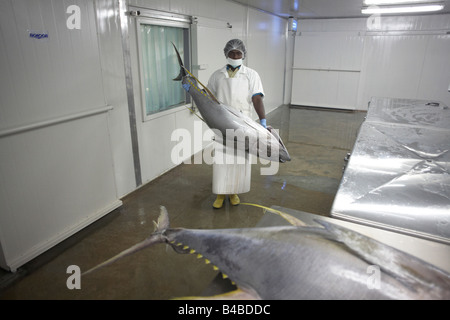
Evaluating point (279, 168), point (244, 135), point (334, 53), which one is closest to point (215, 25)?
point (279, 168)

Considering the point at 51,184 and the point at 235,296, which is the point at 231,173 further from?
the point at 235,296

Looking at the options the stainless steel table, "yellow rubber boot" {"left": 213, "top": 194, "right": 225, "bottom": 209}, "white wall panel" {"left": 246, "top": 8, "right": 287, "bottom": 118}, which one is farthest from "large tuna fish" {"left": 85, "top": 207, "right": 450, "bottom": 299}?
"white wall panel" {"left": 246, "top": 8, "right": 287, "bottom": 118}

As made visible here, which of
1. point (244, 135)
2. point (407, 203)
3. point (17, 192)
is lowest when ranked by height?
point (17, 192)

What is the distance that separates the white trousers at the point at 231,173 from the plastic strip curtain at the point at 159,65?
1319 millimetres

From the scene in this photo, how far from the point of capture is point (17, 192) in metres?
2.18

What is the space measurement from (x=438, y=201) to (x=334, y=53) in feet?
A: 24.1

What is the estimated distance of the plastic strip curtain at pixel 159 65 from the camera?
11.6ft

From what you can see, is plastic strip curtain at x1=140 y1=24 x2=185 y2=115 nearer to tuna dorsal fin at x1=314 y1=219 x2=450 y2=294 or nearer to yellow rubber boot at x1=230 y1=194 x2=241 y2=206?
yellow rubber boot at x1=230 y1=194 x2=241 y2=206

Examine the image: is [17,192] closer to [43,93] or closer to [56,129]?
[56,129]

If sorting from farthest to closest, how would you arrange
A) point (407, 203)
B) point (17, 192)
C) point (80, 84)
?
point (80, 84)
point (17, 192)
point (407, 203)

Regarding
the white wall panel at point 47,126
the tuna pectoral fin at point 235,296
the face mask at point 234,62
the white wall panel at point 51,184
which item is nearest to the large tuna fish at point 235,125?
the face mask at point 234,62

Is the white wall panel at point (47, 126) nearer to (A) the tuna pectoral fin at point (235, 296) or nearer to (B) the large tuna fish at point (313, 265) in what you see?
(B) the large tuna fish at point (313, 265)

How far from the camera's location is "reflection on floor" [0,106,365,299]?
2.05 meters

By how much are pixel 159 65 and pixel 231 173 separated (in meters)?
1.76
